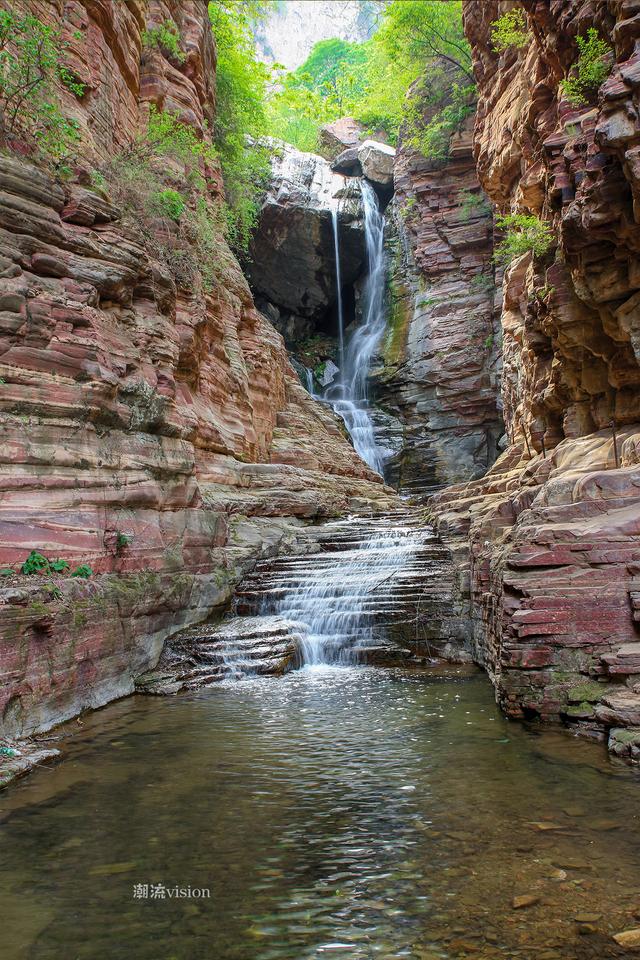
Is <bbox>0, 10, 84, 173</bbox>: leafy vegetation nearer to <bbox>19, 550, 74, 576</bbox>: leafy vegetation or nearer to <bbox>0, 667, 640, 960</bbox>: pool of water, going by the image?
<bbox>19, 550, 74, 576</bbox>: leafy vegetation

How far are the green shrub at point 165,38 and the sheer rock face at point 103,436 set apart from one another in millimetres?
212

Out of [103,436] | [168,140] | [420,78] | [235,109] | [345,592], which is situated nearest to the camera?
[103,436]

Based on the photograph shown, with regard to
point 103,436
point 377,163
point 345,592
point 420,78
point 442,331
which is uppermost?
point 420,78

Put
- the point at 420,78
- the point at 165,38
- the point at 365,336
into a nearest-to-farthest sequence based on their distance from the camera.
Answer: the point at 165,38, the point at 420,78, the point at 365,336

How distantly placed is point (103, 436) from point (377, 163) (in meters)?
28.6

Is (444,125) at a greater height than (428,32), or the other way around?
(428,32)

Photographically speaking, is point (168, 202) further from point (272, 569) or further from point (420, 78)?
point (420, 78)

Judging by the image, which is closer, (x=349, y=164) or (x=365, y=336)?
(x=365, y=336)

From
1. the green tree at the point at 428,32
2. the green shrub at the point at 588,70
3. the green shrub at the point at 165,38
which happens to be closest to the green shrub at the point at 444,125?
the green tree at the point at 428,32

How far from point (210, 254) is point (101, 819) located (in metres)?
15.0

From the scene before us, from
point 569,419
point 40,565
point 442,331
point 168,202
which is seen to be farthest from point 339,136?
point 40,565

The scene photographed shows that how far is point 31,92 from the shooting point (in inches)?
375

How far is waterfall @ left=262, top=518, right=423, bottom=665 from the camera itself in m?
11.1

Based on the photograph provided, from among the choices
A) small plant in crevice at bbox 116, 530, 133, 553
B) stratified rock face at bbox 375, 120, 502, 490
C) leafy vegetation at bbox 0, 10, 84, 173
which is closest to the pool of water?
small plant in crevice at bbox 116, 530, 133, 553
